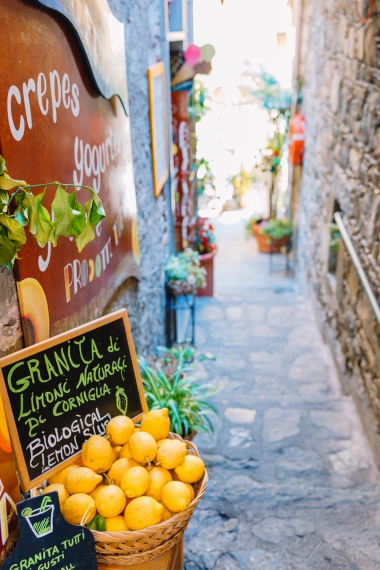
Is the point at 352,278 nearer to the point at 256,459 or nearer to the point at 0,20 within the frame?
the point at 256,459

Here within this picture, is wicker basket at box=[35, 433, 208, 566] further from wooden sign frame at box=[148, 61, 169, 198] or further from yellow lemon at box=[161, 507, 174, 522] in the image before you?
wooden sign frame at box=[148, 61, 169, 198]

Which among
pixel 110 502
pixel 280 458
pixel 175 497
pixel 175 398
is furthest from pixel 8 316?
pixel 280 458

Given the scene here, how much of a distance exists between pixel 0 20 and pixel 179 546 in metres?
1.70

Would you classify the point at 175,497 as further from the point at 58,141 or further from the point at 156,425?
the point at 58,141

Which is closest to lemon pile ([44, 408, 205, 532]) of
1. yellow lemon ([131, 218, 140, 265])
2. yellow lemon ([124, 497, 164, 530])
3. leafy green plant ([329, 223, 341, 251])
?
yellow lemon ([124, 497, 164, 530])

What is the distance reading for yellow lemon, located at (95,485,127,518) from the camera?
57.9 inches

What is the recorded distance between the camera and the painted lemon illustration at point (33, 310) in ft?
4.99

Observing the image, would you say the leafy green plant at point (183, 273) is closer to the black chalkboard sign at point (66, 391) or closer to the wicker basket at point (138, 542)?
the black chalkboard sign at point (66, 391)

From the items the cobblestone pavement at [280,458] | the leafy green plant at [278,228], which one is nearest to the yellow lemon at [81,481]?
the cobblestone pavement at [280,458]

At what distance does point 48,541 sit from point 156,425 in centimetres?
47

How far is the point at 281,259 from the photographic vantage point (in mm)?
7648

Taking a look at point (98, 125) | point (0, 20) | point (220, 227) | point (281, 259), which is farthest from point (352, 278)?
point (220, 227)

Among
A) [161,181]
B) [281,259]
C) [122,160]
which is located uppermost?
[122,160]

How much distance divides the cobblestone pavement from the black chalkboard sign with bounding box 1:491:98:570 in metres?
0.97
